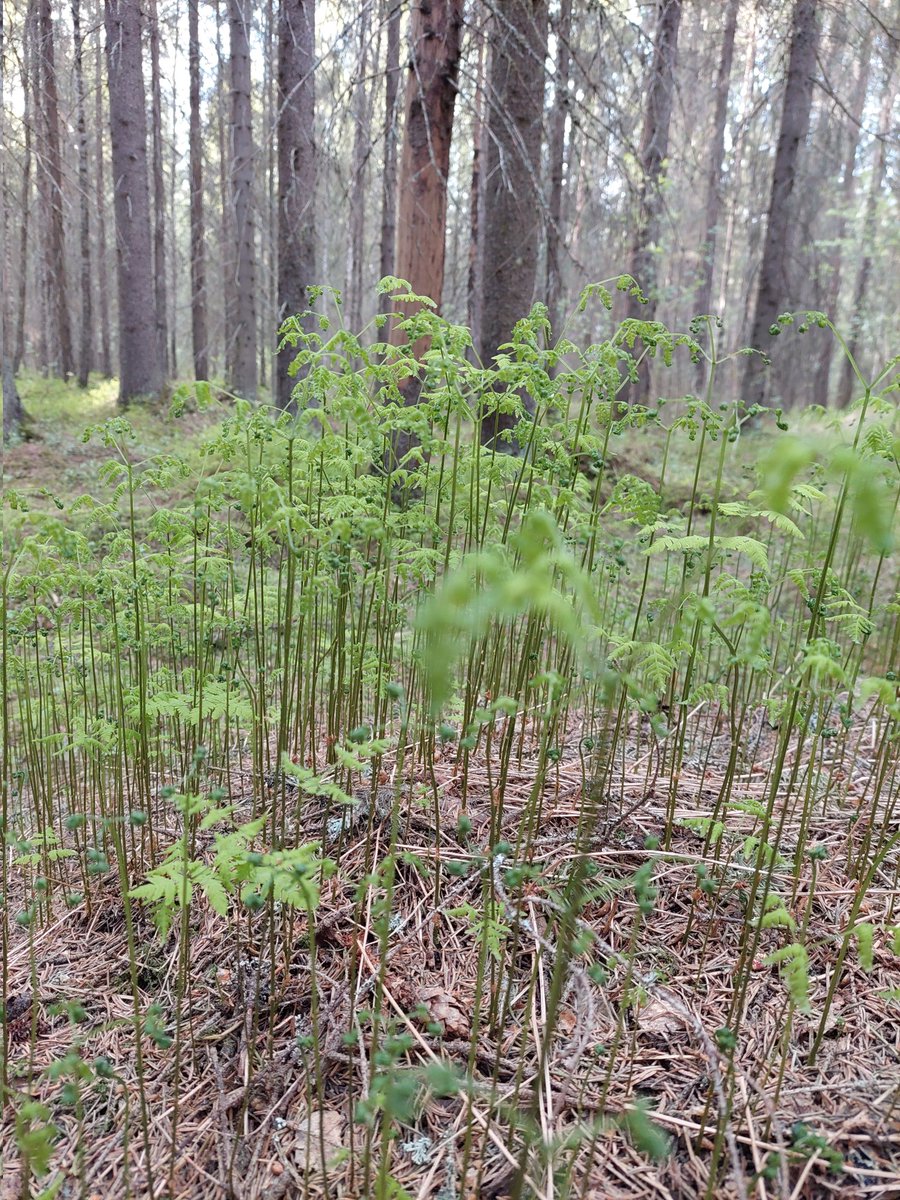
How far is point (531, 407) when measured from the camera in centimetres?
684

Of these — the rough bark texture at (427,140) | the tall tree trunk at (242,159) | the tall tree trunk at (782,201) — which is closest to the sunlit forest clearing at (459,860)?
the rough bark texture at (427,140)

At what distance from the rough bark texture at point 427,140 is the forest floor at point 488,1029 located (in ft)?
13.5

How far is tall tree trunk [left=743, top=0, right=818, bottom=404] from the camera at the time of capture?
31.6ft

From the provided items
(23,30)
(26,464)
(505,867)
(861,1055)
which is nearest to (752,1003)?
(861,1055)

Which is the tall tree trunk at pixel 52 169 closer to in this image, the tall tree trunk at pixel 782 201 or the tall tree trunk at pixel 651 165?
the tall tree trunk at pixel 651 165

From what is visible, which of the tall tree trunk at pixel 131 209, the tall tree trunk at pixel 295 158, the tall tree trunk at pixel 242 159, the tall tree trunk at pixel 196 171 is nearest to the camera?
the tall tree trunk at pixel 295 158

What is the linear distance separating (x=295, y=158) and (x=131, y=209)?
15.3ft

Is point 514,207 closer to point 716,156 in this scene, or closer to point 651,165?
point 651,165

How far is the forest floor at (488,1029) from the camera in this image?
1460mm

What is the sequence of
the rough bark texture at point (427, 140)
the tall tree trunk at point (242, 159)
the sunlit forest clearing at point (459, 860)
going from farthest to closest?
the tall tree trunk at point (242, 159), the rough bark texture at point (427, 140), the sunlit forest clearing at point (459, 860)

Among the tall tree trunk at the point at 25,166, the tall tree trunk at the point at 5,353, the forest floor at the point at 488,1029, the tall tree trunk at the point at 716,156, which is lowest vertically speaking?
the forest floor at the point at 488,1029

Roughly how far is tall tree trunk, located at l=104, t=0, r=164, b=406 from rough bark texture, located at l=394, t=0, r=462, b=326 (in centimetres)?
703

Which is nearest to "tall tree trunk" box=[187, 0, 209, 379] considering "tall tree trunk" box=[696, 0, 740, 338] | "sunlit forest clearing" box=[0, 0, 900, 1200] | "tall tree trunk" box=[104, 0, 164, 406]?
"tall tree trunk" box=[104, 0, 164, 406]

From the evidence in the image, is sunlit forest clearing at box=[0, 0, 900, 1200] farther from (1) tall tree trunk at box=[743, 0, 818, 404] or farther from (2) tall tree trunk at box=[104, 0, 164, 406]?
(2) tall tree trunk at box=[104, 0, 164, 406]
